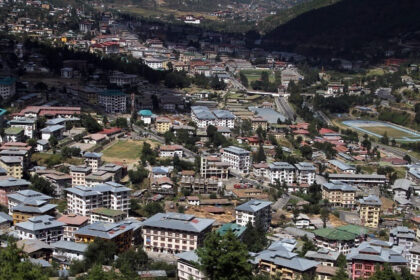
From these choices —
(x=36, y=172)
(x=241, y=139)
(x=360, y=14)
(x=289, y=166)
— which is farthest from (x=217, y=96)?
(x=360, y=14)

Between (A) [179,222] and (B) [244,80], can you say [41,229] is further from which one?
(B) [244,80]

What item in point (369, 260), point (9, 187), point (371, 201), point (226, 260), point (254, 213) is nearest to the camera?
point (226, 260)

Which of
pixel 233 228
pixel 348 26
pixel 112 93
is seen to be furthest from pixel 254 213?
pixel 348 26

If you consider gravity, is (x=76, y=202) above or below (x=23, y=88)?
below

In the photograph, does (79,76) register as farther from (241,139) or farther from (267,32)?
(267,32)

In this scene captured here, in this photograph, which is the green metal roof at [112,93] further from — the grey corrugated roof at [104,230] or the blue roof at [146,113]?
the grey corrugated roof at [104,230]

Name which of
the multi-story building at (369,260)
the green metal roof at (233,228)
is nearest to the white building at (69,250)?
the green metal roof at (233,228)

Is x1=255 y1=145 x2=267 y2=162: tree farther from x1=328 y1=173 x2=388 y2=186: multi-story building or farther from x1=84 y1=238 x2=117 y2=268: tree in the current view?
x1=84 y1=238 x2=117 y2=268: tree
